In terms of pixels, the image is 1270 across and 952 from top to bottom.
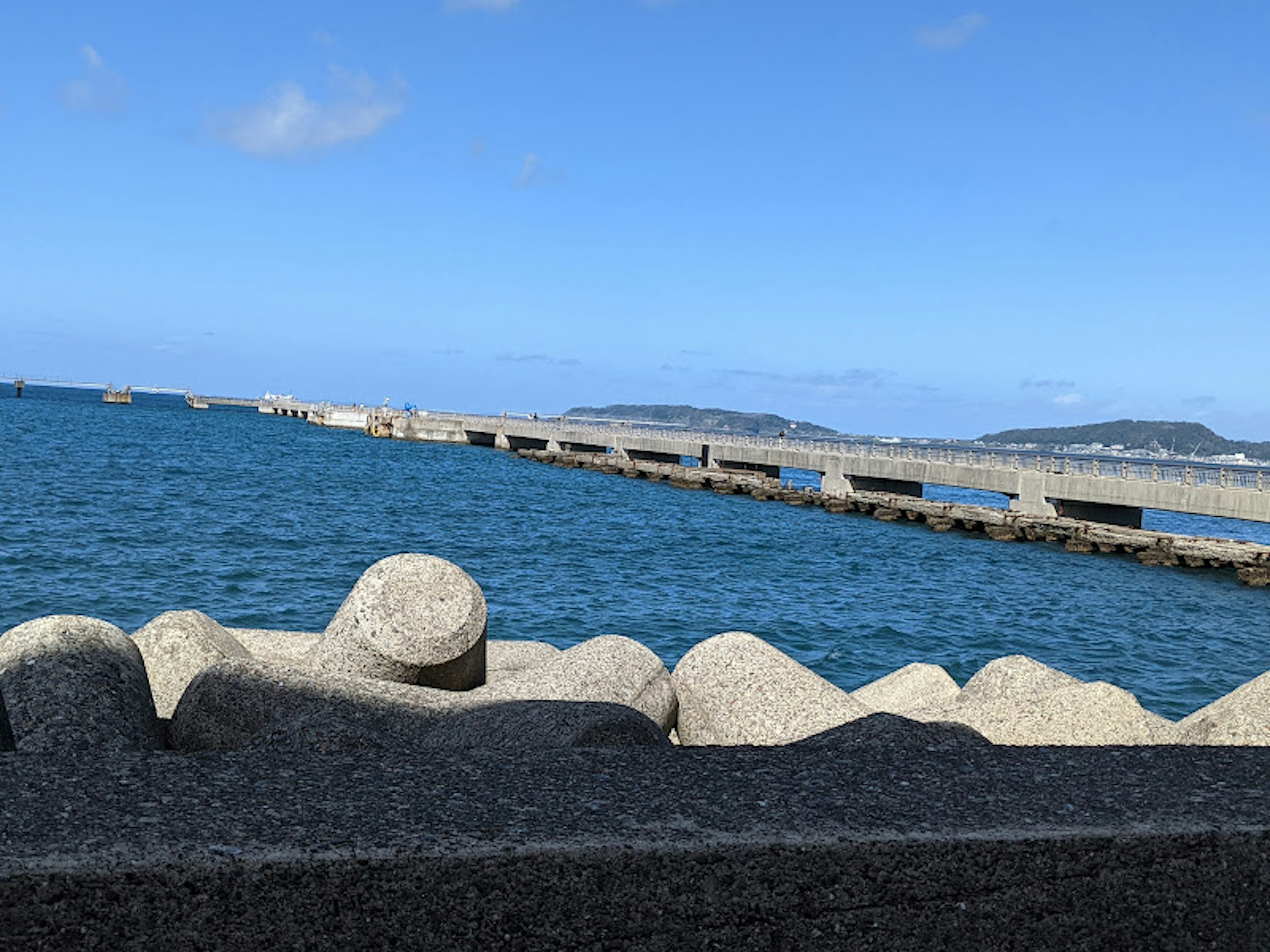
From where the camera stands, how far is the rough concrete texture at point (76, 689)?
6.07m

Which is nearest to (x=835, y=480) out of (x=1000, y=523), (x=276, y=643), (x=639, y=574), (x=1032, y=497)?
(x=1032, y=497)

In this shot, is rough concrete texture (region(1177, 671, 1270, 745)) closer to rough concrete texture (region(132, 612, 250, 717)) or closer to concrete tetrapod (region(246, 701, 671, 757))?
concrete tetrapod (region(246, 701, 671, 757))

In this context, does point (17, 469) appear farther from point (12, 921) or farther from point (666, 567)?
point (12, 921)

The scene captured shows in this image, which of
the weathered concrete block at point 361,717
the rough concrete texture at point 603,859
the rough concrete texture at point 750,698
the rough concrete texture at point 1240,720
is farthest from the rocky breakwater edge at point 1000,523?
the rough concrete texture at point 603,859

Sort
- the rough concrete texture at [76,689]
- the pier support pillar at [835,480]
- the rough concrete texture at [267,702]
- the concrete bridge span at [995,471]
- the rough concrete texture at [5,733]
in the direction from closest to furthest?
the rough concrete texture at [5,733], the rough concrete texture at [76,689], the rough concrete texture at [267,702], the concrete bridge span at [995,471], the pier support pillar at [835,480]

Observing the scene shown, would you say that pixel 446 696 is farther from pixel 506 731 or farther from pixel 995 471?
pixel 995 471

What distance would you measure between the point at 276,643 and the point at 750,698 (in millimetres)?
5318

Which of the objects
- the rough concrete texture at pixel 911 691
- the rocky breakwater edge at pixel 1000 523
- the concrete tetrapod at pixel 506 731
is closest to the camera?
the concrete tetrapod at pixel 506 731

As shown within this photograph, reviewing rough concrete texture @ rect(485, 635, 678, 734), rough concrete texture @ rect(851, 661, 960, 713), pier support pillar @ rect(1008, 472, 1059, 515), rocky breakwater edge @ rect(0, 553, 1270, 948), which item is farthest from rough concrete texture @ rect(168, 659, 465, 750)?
pier support pillar @ rect(1008, 472, 1059, 515)

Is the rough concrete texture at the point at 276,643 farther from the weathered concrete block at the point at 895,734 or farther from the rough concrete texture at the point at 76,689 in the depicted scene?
the weathered concrete block at the point at 895,734

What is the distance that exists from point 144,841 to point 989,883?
2386mm

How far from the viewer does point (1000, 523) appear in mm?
42000

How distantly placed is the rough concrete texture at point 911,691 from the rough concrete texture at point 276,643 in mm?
5530

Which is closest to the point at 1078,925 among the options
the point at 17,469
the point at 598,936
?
the point at 598,936
